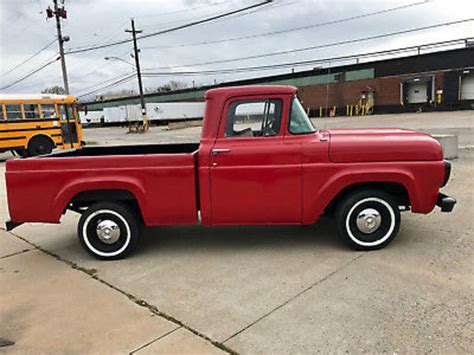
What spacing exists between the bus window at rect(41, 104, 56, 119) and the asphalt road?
11645 millimetres

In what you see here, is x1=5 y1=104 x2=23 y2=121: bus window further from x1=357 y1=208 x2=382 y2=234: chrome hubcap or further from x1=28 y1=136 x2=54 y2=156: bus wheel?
x1=357 y1=208 x2=382 y2=234: chrome hubcap

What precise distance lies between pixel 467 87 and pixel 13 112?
3795cm

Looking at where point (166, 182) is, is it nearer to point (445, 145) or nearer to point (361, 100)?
point (445, 145)

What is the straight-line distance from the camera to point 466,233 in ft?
16.1

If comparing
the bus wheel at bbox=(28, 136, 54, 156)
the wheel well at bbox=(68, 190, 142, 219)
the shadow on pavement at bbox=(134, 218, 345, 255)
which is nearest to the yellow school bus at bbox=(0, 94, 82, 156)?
the bus wheel at bbox=(28, 136, 54, 156)

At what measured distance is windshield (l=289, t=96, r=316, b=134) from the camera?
4395 mm

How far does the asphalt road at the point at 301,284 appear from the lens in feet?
9.45

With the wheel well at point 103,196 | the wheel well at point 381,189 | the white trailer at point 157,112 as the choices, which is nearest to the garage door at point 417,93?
the white trailer at point 157,112

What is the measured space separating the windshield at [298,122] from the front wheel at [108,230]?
7.38 feet

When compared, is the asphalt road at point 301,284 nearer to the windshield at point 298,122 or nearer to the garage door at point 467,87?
the windshield at point 298,122

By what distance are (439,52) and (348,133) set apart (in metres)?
38.7

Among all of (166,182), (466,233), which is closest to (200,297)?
(166,182)

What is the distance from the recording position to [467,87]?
35.6 meters

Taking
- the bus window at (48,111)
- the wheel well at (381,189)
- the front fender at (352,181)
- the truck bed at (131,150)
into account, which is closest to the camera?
the front fender at (352,181)
